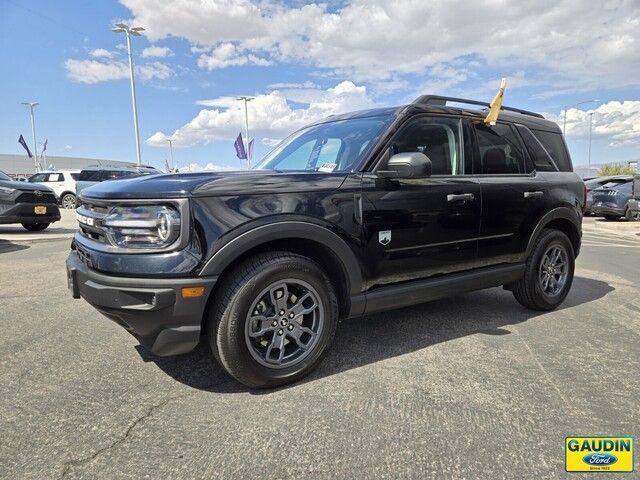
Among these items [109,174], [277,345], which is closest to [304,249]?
[277,345]

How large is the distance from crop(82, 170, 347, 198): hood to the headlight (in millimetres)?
82

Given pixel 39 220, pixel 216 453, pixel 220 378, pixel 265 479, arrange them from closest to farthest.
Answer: pixel 265 479 < pixel 216 453 < pixel 220 378 < pixel 39 220

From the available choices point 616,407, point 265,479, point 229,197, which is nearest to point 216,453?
point 265,479

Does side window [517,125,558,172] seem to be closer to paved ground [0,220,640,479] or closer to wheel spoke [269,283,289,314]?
paved ground [0,220,640,479]

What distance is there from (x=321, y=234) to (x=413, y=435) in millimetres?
1245

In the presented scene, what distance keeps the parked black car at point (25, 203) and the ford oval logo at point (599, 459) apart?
11.1 metres

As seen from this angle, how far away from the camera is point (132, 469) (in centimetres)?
213

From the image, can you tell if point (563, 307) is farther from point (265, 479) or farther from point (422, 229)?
point (265, 479)

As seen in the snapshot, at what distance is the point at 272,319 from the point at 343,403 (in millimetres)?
646

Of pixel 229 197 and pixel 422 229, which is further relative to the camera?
pixel 422 229

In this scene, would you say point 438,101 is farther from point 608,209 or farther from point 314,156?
point 608,209

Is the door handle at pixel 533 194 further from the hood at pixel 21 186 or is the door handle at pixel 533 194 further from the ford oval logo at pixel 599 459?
the hood at pixel 21 186

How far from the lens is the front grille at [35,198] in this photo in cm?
1018

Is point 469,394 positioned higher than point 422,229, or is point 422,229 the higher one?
point 422,229
